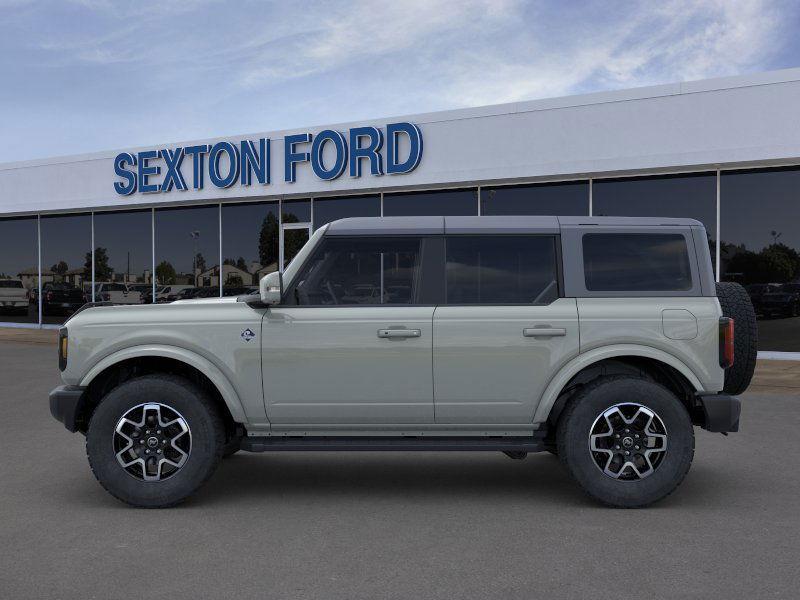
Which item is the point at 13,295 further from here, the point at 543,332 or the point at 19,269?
the point at 543,332

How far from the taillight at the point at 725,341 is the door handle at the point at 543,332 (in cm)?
100

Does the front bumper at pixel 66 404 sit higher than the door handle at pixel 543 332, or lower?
lower

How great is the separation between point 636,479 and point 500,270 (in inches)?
62.7

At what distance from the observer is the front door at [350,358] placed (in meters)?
5.24

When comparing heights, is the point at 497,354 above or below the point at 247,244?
below

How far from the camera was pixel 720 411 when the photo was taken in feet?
17.0

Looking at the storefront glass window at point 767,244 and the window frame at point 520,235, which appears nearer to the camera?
the window frame at point 520,235

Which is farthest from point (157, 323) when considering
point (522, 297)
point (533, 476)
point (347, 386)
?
point (533, 476)

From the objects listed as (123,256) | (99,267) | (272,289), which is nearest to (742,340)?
(272,289)

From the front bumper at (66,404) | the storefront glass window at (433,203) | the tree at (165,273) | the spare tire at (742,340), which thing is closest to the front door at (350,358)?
the front bumper at (66,404)

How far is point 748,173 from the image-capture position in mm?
14539

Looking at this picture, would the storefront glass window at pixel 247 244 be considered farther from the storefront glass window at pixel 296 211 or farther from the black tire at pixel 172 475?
the black tire at pixel 172 475

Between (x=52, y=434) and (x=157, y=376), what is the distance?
9.95ft

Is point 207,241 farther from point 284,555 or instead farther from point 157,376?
point 284,555
